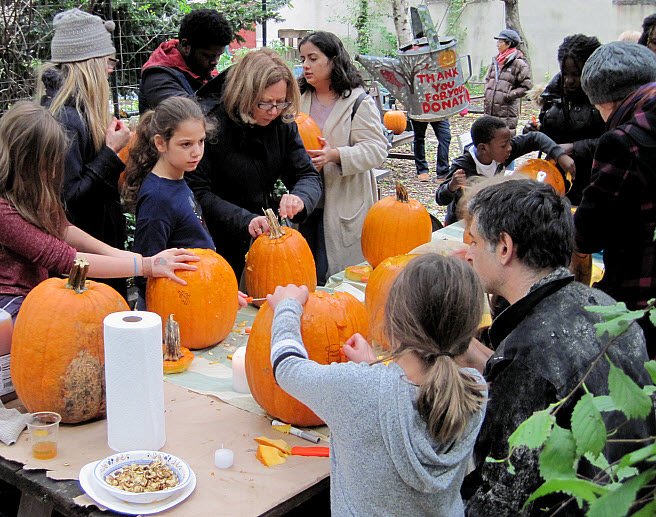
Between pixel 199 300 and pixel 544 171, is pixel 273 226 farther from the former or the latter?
pixel 544 171

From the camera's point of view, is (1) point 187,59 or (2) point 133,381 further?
(1) point 187,59

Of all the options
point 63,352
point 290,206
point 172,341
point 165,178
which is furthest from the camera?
point 290,206

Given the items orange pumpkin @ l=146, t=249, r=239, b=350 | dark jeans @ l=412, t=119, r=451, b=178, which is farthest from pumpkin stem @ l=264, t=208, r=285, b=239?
dark jeans @ l=412, t=119, r=451, b=178

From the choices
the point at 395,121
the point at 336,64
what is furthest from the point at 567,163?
the point at 395,121

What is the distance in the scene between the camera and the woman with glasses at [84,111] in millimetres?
3332

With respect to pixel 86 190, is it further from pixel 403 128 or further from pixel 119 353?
pixel 403 128

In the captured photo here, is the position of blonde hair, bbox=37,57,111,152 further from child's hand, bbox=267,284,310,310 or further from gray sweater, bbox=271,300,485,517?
gray sweater, bbox=271,300,485,517

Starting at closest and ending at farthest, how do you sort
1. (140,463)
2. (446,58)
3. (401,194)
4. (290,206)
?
(140,463), (290,206), (401,194), (446,58)

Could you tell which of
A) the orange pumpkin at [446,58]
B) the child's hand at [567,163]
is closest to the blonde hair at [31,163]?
the child's hand at [567,163]

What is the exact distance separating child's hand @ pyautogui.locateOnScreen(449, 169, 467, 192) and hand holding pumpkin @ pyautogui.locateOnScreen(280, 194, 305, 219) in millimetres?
1278

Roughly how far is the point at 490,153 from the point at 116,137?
7.72ft

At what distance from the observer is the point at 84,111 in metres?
3.39

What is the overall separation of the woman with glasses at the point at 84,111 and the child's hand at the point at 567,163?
9.36ft

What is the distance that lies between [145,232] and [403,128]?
9.77 metres
